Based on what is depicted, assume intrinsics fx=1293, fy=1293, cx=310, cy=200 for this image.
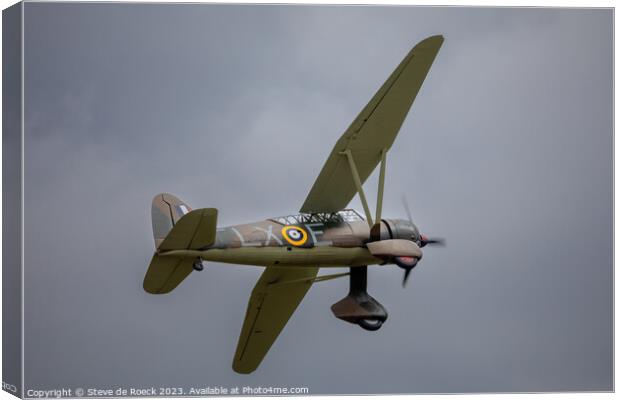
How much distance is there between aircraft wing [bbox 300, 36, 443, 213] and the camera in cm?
2292

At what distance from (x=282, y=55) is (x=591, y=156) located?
6367 millimetres

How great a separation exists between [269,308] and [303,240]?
3679 mm

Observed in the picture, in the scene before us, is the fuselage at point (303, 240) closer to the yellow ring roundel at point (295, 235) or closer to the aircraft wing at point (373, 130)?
the yellow ring roundel at point (295, 235)

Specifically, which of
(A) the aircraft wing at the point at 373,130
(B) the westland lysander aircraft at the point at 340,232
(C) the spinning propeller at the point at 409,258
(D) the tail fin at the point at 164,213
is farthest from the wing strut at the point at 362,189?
(D) the tail fin at the point at 164,213

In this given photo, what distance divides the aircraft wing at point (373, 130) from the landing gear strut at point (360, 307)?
1.41 metres

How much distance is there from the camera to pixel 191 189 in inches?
984

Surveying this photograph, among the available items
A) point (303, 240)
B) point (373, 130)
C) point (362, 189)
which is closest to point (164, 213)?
point (303, 240)

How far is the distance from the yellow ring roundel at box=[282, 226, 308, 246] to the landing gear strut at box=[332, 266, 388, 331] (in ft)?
5.39

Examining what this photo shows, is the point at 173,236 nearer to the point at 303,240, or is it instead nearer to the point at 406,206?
the point at 303,240

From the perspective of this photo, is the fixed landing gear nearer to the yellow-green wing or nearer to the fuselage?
the fuselage

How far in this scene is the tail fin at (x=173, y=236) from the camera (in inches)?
840

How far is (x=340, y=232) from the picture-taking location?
78.2ft

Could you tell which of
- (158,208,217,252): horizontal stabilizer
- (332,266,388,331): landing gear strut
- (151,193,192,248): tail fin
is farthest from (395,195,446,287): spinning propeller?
(151,193,192,248): tail fin

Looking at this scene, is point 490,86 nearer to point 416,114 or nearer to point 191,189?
point 416,114
